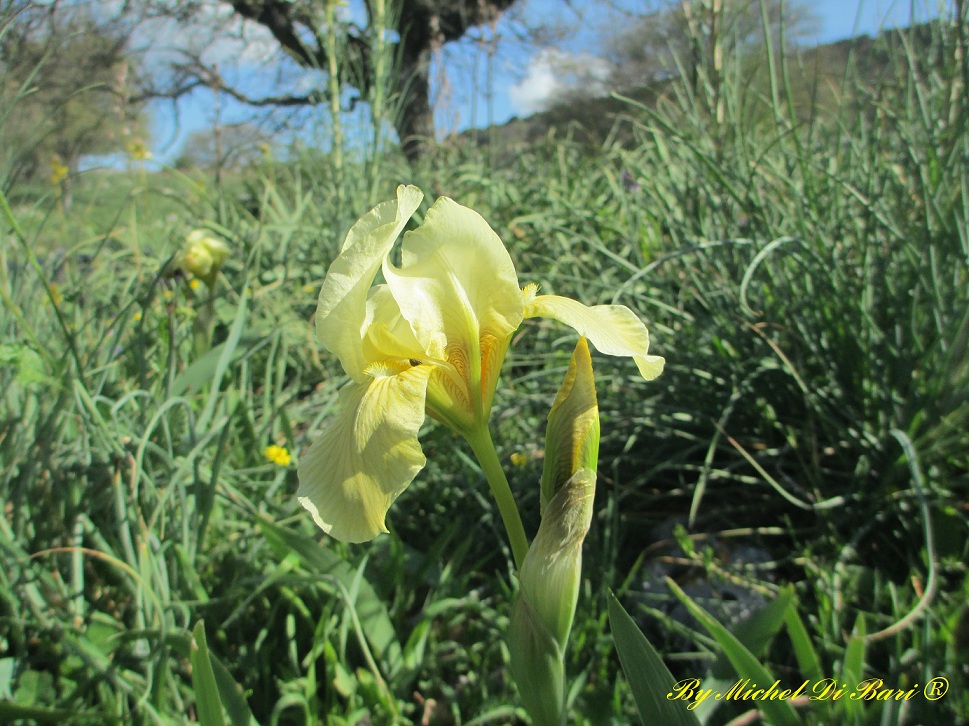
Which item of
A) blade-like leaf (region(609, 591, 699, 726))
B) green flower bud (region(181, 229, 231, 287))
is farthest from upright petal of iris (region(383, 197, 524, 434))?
green flower bud (region(181, 229, 231, 287))

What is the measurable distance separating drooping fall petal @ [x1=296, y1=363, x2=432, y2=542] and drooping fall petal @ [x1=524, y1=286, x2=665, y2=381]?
6.0 inches

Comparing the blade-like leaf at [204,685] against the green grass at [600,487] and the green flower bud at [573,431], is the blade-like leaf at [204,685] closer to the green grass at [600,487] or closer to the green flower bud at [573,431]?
the green grass at [600,487]

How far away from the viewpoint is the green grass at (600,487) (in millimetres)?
1023

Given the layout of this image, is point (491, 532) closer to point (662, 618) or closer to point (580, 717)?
point (662, 618)

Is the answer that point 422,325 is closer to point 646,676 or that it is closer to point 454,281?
point 454,281

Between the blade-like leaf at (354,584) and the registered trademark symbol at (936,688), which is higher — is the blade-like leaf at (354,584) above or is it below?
above

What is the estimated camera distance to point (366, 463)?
564 millimetres

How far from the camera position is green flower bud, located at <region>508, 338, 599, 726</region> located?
1.94ft

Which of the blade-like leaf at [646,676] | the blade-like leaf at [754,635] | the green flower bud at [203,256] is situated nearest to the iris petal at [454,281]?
the blade-like leaf at [646,676]

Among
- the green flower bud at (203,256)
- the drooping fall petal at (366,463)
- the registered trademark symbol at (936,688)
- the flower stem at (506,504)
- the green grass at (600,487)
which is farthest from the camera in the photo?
the green flower bud at (203,256)

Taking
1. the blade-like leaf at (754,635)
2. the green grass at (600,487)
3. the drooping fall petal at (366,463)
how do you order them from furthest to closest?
1. the green grass at (600,487)
2. the blade-like leaf at (754,635)
3. the drooping fall petal at (366,463)

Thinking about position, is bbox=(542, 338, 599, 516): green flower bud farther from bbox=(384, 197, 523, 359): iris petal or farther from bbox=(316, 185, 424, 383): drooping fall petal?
bbox=(316, 185, 424, 383): drooping fall petal

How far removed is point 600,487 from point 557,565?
1048 mm

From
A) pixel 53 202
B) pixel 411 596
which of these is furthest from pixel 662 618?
pixel 53 202
